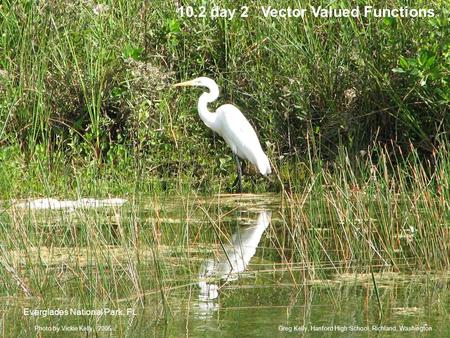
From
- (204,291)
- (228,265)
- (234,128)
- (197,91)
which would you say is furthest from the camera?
(197,91)

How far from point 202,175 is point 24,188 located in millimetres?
1699

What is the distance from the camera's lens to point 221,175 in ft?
26.8

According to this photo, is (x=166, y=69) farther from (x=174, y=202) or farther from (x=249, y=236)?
(x=249, y=236)

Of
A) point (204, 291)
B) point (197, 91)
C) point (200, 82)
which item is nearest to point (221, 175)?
point (200, 82)

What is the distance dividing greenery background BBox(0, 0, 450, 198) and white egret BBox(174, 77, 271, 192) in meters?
0.14

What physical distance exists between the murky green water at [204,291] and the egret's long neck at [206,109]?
279 centimetres

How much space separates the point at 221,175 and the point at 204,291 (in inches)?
143

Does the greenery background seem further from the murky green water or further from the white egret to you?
the murky green water

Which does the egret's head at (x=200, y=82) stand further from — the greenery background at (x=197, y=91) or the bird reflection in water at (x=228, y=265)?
the bird reflection in water at (x=228, y=265)

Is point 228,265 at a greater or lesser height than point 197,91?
lesser

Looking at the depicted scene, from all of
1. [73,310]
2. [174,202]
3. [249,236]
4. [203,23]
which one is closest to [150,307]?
[73,310]

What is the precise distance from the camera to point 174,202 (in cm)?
685

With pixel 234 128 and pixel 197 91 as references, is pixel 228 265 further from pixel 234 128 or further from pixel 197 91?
pixel 197 91

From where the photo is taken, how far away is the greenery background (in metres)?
7.37
